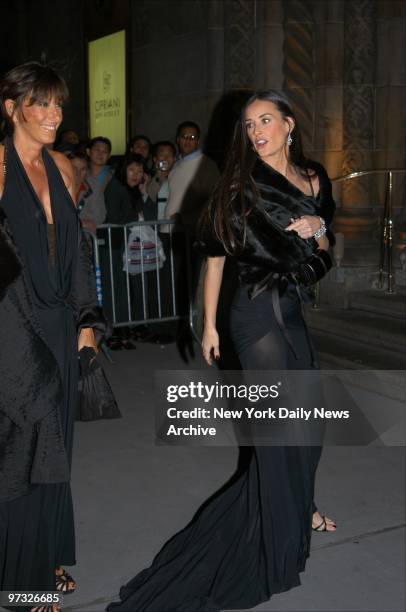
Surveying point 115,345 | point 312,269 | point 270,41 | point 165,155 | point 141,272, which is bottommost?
point 115,345

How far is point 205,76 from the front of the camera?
11.0m

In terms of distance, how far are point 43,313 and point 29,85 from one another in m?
0.88

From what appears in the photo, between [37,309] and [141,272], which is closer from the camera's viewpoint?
[37,309]

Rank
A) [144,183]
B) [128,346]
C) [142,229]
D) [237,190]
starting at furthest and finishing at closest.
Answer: [144,183]
[142,229]
[128,346]
[237,190]

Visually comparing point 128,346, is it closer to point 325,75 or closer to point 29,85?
point 325,75

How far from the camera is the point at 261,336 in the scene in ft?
12.0

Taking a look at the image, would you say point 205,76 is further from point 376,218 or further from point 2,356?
point 2,356

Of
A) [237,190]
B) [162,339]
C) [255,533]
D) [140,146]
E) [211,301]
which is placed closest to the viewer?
[237,190]

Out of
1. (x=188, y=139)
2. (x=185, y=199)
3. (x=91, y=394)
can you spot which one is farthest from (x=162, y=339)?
(x=91, y=394)

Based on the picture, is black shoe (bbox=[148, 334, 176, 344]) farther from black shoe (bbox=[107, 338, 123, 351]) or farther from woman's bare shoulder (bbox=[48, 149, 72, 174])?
woman's bare shoulder (bbox=[48, 149, 72, 174])

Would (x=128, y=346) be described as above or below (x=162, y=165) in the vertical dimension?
below

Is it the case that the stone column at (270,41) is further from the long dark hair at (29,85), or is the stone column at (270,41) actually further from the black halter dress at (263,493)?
the long dark hair at (29,85)

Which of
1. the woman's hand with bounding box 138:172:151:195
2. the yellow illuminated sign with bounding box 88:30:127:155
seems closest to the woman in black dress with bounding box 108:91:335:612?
the woman's hand with bounding box 138:172:151:195

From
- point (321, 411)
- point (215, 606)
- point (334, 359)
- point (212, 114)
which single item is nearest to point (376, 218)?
point (212, 114)
